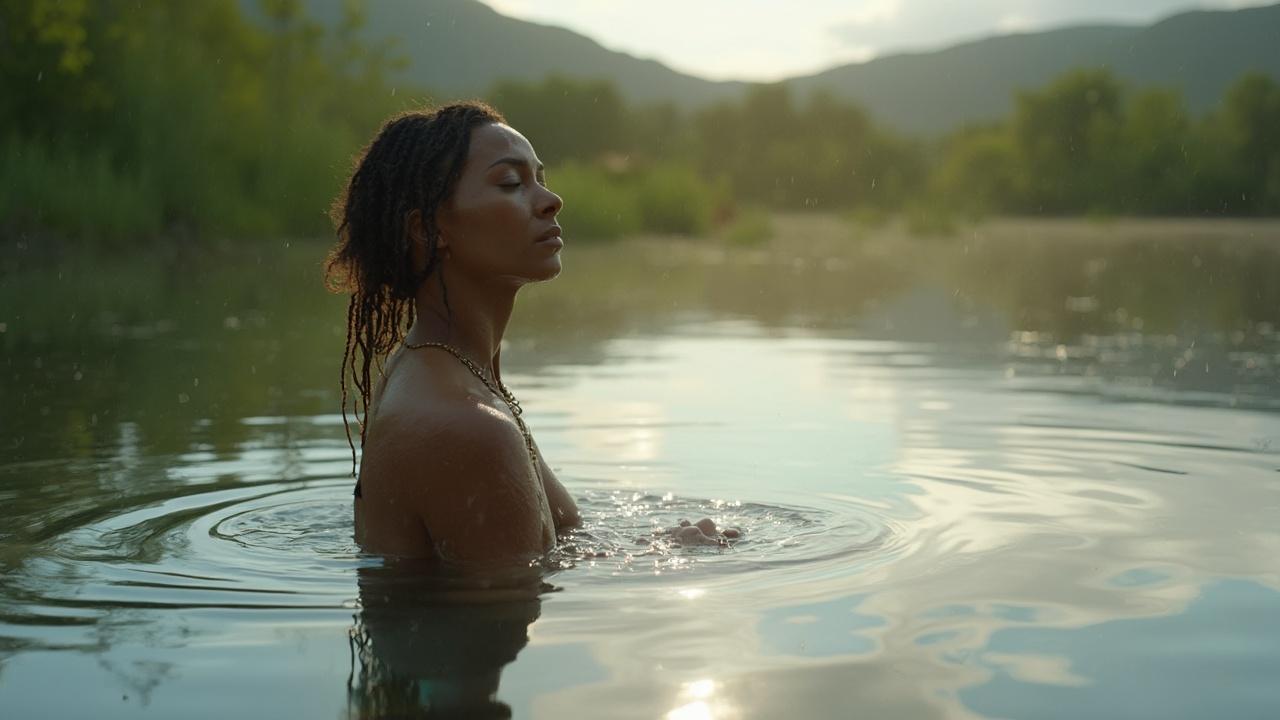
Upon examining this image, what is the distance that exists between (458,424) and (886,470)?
114 inches

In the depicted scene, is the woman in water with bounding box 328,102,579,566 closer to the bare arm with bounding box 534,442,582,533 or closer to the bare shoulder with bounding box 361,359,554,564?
the bare shoulder with bounding box 361,359,554,564

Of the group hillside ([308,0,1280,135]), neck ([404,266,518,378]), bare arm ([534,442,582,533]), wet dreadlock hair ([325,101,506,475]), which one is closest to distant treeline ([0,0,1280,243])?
bare arm ([534,442,582,533])

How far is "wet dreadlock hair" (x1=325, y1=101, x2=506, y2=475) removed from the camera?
4.75m

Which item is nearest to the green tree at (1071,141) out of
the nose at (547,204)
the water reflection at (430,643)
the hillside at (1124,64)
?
the nose at (547,204)

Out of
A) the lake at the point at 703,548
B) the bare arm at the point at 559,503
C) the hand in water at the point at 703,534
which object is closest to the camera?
the lake at the point at 703,548

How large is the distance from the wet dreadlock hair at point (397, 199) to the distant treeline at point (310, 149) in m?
14.3

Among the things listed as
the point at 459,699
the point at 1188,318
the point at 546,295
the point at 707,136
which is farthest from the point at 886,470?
the point at 707,136

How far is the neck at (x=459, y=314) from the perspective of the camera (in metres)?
4.84

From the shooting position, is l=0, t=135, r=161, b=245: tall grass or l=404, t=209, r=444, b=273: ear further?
l=0, t=135, r=161, b=245: tall grass

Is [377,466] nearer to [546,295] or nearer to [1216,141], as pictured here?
[546,295]

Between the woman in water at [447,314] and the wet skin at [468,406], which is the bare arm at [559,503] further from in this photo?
the woman in water at [447,314]

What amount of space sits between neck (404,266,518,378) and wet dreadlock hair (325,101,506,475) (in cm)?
4

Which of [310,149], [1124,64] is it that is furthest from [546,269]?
[1124,64]

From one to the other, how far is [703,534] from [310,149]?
30.0 metres
